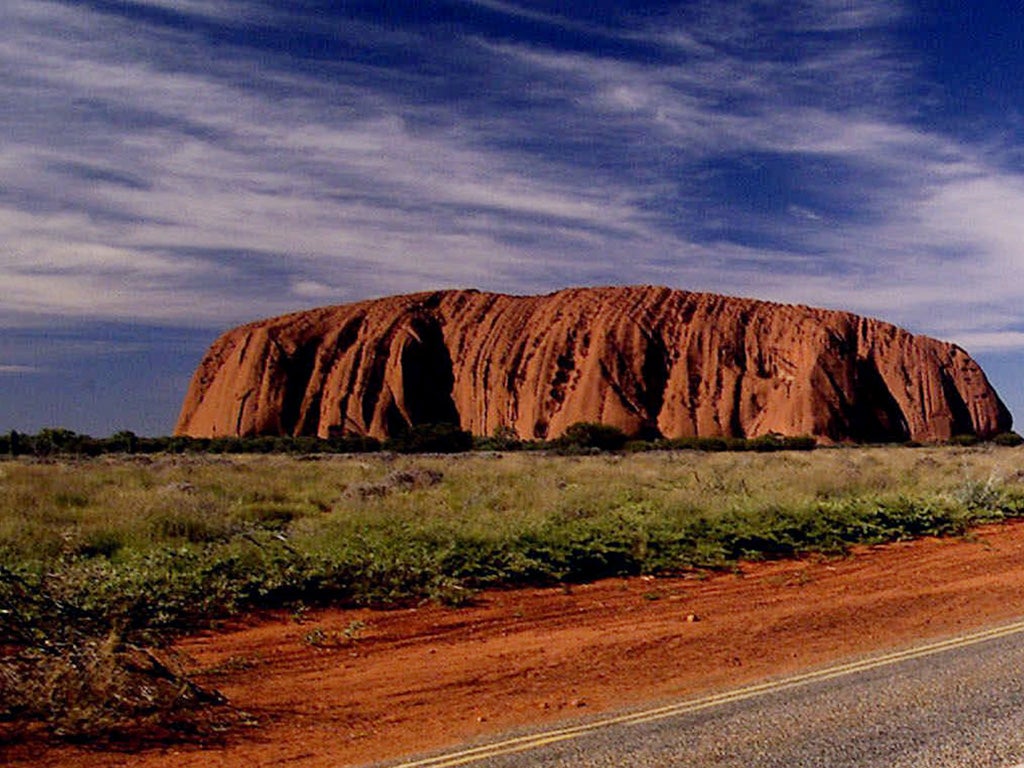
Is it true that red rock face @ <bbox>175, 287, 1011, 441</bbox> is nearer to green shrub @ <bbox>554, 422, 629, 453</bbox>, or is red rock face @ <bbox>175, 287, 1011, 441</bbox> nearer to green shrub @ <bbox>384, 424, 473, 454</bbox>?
green shrub @ <bbox>554, 422, 629, 453</bbox>

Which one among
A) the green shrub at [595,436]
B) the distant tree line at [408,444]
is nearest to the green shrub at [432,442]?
the distant tree line at [408,444]

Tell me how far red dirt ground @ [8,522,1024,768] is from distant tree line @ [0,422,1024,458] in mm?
42243

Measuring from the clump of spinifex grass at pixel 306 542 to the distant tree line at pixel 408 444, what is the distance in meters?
35.0

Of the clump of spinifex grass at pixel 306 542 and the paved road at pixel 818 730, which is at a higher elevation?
the clump of spinifex grass at pixel 306 542

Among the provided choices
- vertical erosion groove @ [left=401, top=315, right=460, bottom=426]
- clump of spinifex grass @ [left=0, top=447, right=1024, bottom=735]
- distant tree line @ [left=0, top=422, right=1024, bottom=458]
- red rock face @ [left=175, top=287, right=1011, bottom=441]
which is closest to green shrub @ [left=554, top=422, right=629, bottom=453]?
distant tree line @ [left=0, top=422, right=1024, bottom=458]

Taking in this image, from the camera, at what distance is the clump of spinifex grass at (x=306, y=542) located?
22.2 feet

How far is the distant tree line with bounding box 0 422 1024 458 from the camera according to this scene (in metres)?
58.1

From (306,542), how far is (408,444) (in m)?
49.3

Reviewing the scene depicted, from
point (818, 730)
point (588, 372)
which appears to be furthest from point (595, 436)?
point (818, 730)

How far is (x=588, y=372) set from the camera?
81.2m

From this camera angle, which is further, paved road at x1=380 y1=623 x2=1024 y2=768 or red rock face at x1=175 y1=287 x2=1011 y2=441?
red rock face at x1=175 y1=287 x2=1011 y2=441

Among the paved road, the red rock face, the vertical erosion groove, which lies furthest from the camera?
the vertical erosion groove

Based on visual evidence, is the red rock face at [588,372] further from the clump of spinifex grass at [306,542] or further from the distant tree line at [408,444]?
the clump of spinifex grass at [306,542]

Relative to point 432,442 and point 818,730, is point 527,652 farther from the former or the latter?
point 432,442
